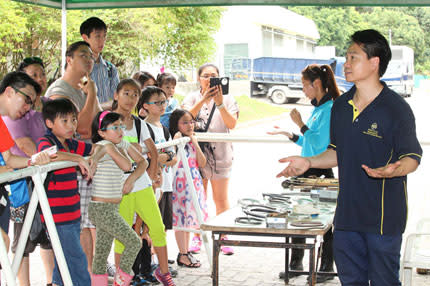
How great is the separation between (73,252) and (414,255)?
2.29 meters

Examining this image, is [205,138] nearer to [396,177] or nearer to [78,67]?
[78,67]

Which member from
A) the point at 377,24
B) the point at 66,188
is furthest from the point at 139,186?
the point at 377,24

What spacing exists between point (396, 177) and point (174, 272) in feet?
9.04

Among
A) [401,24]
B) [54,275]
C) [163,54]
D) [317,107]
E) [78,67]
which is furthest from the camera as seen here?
[401,24]

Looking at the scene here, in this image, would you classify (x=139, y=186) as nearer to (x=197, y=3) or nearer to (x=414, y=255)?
(x=414, y=255)

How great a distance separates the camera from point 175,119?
233 inches

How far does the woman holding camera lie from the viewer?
6328 mm

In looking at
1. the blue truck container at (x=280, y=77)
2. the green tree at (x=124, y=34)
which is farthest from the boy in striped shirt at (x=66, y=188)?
the blue truck container at (x=280, y=77)

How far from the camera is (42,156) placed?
3.55m

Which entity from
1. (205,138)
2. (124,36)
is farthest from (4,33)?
(205,138)

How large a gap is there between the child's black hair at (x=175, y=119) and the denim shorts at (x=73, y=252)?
6.66 ft

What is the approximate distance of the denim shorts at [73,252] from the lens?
3.98m

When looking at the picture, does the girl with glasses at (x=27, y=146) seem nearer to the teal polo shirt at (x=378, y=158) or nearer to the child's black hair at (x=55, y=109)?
the child's black hair at (x=55, y=109)

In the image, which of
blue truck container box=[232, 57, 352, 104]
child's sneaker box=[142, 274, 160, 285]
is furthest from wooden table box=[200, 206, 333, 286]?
blue truck container box=[232, 57, 352, 104]
